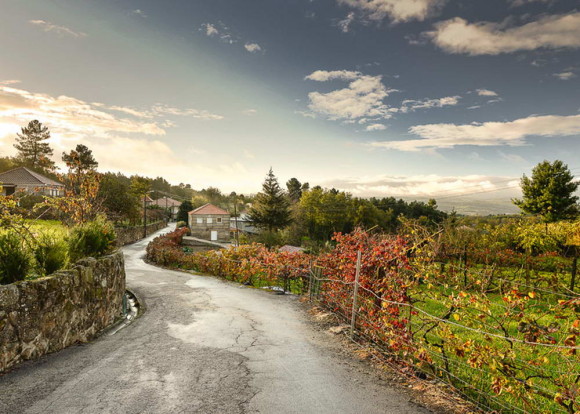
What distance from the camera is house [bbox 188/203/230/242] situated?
49938 millimetres

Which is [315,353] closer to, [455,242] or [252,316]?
[252,316]

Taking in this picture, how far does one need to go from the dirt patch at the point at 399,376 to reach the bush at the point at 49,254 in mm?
6162

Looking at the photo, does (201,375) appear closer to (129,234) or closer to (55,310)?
(55,310)

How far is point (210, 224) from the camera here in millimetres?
50281

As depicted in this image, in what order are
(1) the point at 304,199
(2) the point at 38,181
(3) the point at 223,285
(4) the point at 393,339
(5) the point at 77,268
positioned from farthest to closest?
(1) the point at 304,199 < (2) the point at 38,181 < (3) the point at 223,285 < (5) the point at 77,268 < (4) the point at 393,339

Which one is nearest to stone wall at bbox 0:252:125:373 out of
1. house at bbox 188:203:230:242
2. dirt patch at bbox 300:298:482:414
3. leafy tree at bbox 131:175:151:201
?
dirt patch at bbox 300:298:482:414

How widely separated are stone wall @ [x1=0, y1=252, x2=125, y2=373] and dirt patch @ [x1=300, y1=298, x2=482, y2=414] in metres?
5.45

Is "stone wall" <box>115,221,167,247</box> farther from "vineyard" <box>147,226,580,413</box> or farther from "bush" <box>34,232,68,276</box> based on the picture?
"bush" <box>34,232,68,276</box>

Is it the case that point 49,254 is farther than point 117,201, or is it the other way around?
point 117,201

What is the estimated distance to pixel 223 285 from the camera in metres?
13.4

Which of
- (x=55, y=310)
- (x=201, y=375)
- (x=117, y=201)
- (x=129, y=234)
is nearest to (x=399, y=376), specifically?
(x=201, y=375)

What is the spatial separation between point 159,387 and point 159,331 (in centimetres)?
295

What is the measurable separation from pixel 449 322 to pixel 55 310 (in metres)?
7.07

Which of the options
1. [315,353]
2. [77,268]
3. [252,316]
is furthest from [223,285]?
[315,353]
